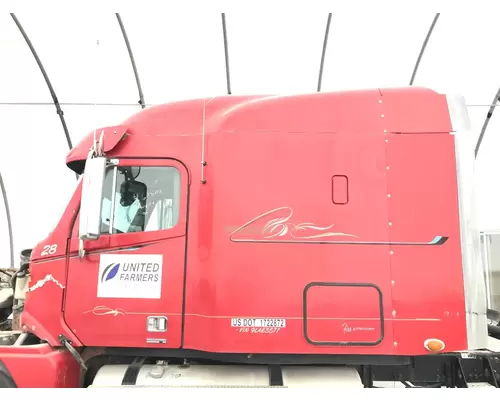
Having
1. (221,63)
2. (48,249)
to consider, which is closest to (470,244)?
(48,249)

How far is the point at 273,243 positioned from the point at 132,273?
3.55ft

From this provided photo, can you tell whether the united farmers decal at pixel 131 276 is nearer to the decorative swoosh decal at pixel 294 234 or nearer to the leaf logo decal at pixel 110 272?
the leaf logo decal at pixel 110 272

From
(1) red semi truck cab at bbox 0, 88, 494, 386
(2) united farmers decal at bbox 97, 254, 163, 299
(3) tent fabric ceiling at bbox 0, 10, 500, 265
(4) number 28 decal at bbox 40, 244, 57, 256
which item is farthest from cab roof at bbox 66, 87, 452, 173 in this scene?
(3) tent fabric ceiling at bbox 0, 10, 500, 265

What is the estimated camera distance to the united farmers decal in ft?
9.98

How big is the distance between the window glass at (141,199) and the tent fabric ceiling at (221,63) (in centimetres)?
433

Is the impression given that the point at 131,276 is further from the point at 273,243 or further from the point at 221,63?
the point at 221,63

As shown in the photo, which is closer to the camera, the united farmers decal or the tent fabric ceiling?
the united farmers decal

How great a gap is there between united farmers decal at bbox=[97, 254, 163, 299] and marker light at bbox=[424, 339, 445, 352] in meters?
1.97

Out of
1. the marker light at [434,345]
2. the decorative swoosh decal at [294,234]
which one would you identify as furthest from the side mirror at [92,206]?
the marker light at [434,345]

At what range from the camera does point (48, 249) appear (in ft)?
10.6

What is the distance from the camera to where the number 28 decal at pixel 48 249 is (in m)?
3.22

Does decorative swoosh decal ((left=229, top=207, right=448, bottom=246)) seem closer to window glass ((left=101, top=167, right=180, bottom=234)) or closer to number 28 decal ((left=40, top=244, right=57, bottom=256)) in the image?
window glass ((left=101, top=167, right=180, bottom=234))

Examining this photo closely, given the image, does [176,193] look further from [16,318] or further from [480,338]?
[480,338]

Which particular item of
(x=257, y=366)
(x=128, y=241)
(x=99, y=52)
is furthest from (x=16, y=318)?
(x=99, y=52)
